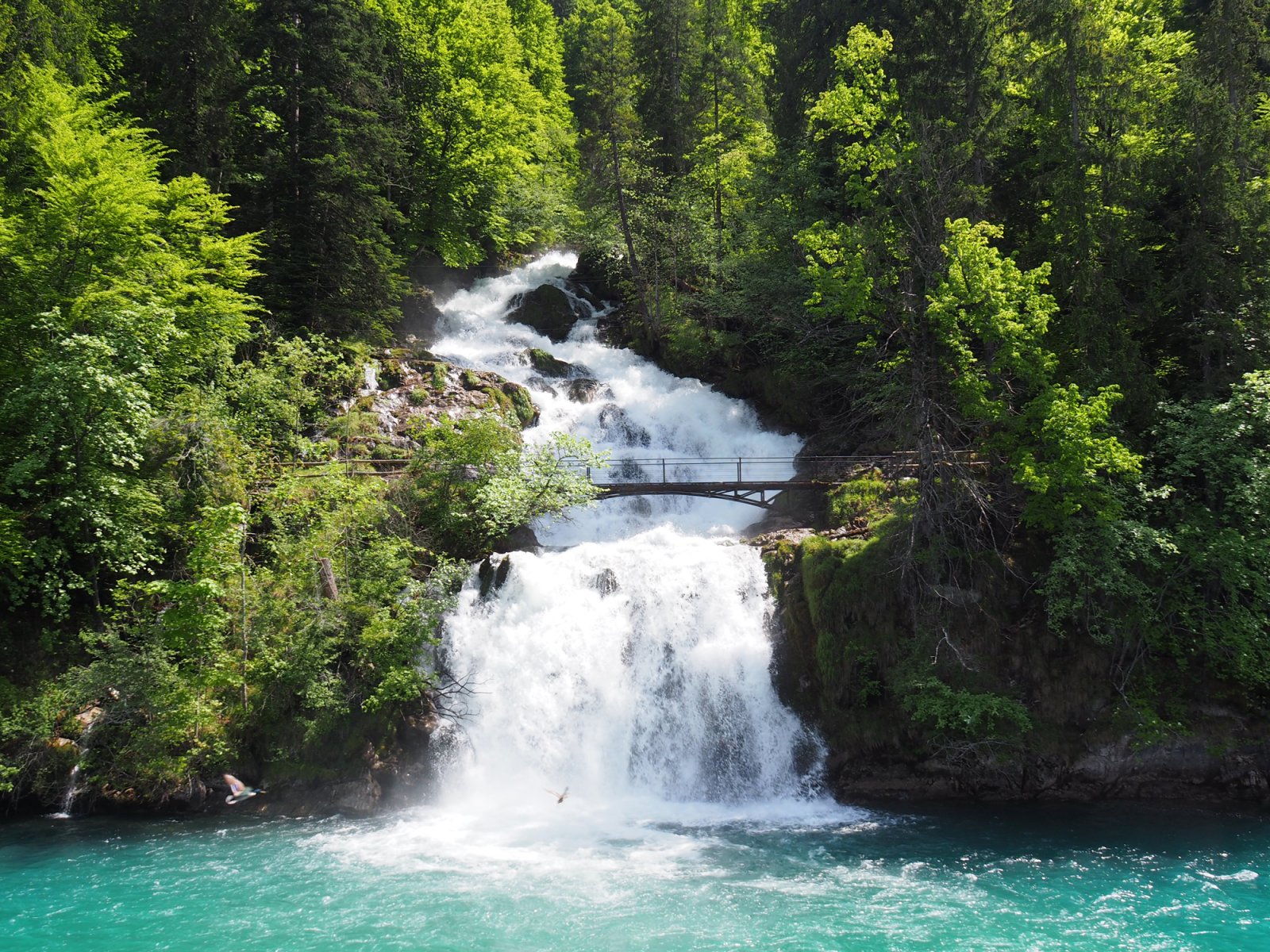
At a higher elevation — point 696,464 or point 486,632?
point 696,464

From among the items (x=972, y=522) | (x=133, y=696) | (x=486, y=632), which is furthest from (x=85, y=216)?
(x=972, y=522)

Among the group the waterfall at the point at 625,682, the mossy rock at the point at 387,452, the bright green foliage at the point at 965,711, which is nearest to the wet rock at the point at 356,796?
the waterfall at the point at 625,682

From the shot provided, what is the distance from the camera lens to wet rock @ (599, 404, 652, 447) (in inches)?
841

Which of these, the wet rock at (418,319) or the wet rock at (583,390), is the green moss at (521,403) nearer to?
the wet rock at (583,390)

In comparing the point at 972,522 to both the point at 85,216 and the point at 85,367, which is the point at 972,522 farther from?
the point at 85,216

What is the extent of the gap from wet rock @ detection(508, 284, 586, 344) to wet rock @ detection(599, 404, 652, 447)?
18.4 ft

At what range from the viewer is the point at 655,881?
10.5m

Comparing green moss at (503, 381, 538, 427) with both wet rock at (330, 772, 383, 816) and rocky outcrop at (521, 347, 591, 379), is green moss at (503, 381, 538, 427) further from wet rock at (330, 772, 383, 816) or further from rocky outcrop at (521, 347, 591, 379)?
wet rock at (330, 772, 383, 816)

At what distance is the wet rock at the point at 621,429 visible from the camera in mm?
21359

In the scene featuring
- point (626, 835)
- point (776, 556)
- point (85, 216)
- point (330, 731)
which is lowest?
point (626, 835)

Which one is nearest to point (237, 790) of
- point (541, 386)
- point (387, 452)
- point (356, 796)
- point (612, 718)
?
point (356, 796)

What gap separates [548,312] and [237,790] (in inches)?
724

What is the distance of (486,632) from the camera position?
14922mm

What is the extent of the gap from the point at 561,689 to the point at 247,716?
17.7 ft
